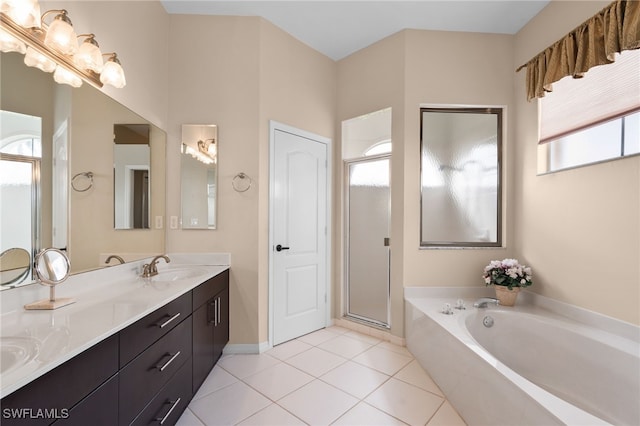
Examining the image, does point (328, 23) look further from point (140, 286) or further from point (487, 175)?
point (140, 286)

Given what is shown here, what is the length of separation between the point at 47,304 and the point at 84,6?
1.59 m

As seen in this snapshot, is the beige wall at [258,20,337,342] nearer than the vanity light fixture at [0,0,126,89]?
No

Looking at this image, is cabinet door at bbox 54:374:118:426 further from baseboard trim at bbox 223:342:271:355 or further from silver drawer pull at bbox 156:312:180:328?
baseboard trim at bbox 223:342:271:355

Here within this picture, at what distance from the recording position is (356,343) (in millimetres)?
2686

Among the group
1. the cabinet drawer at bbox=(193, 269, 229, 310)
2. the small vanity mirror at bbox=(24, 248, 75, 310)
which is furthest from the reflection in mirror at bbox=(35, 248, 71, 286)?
the cabinet drawer at bbox=(193, 269, 229, 310)

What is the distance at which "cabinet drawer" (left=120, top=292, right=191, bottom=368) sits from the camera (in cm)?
111

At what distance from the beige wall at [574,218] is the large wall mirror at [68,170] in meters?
3.11

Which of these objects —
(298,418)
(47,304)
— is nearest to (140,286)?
(47,304)

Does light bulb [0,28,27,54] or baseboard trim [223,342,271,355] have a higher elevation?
light bulb [0,28,27,54]

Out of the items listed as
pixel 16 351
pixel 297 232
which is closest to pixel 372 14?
pixel 297 232

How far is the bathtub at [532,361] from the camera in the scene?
1268 millimetres

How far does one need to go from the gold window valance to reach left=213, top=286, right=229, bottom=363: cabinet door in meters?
2.98

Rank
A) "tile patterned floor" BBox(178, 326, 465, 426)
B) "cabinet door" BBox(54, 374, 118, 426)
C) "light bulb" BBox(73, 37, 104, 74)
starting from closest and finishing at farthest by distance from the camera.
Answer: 1. "cabinet door" BBox(54, 374, 118, 426)
2. "light bulb" BBox(73, 37, 104, 74)
3. "tile patterned floor" BBox(178, 326, 465, 426)

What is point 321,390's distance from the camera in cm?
194
